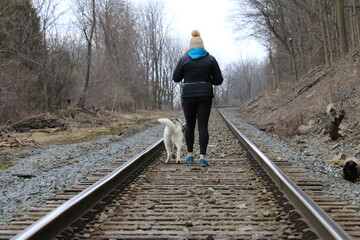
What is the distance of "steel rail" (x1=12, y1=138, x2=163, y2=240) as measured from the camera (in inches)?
105

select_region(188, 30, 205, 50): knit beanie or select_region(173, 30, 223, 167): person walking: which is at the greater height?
select_region(188, 30, 205, 50): knit beanie

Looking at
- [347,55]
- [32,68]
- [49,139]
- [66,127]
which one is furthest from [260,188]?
[32,68]

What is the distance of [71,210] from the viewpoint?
322 cm

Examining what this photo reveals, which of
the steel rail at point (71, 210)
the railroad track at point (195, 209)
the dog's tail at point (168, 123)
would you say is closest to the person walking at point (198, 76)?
the dog's tail at point (168, 123)

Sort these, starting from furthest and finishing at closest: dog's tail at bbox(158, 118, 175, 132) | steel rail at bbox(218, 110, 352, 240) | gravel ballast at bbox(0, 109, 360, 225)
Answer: dog's tail at bbox(158, 118, 175, 132)
gravel ballast at bbox(0, 109, 360, 225)
steel rail at bbox(218, 110, 352, 240)

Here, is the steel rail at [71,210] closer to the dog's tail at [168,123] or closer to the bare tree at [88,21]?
the dog's tail at [168,123]

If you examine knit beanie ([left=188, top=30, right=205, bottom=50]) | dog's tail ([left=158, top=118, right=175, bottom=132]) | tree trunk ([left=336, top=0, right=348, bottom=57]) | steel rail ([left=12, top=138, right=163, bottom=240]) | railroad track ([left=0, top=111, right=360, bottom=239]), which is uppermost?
tree trunk ([left=336, top=0, right=348, bottom=57])

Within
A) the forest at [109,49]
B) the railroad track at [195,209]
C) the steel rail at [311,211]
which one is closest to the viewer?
the steel rail at [311,211]

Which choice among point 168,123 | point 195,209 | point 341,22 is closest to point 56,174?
point 168,123

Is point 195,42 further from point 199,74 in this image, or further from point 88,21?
point 88,21

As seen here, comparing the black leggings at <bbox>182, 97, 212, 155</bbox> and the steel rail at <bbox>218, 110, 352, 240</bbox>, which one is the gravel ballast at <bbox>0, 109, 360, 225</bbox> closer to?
the steel rail at <bbox>218, 110, 352, 240</bbox>

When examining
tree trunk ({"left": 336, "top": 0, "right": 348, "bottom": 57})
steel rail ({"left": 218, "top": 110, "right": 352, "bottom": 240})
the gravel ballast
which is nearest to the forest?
tree trunk ({"left": 336, "top": 0, "right": 348, "bottom": 57})

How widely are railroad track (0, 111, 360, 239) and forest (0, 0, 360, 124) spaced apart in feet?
37.2

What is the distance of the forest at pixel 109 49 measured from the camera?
55.7ft
